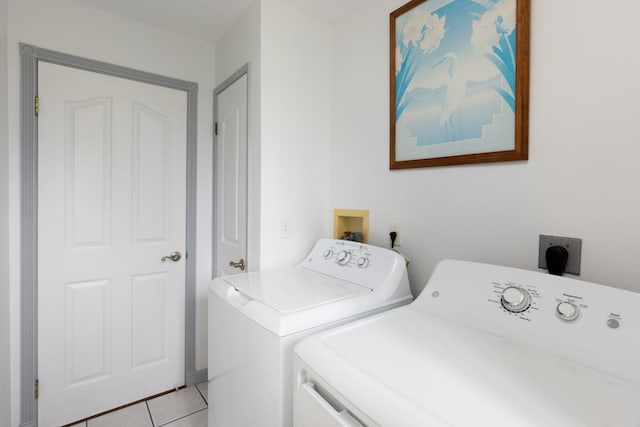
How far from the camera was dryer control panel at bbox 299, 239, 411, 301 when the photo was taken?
126 centimetres

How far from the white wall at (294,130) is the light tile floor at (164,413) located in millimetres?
1045

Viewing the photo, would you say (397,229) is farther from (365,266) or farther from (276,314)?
(276,314)

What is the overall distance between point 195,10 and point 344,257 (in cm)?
163

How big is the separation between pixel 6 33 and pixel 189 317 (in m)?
1.83

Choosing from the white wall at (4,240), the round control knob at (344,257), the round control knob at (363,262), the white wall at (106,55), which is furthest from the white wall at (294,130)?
the white wall at (4,240)

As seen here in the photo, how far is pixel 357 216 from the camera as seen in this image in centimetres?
172

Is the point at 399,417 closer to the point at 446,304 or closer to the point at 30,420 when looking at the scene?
the point at 446,304

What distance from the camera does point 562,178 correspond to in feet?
3.28

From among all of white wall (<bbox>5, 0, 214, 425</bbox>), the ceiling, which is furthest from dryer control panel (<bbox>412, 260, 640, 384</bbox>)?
white wall (<bbox>5, 0, 214, 425</bbox>)

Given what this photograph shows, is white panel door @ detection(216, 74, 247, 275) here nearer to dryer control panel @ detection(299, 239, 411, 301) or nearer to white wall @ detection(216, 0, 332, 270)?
white wall @ detection(216, 0, 332, 270)

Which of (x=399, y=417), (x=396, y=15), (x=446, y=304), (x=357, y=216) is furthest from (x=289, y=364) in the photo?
(x=396, y=15)

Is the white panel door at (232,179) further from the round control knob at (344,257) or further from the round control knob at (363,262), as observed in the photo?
the round control knob at (363,262)

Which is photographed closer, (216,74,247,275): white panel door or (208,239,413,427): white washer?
(208,239,413,427): white washer

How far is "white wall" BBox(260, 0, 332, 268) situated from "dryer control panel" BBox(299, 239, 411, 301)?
228mm
